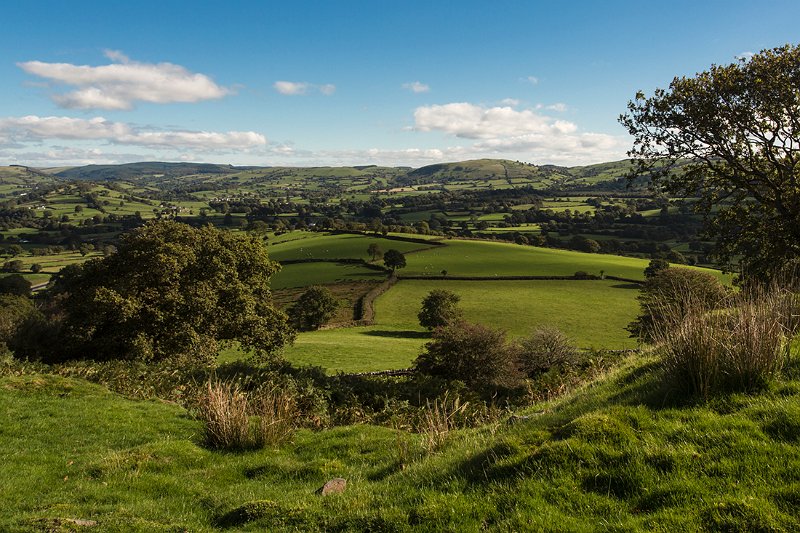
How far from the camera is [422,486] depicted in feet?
26.3

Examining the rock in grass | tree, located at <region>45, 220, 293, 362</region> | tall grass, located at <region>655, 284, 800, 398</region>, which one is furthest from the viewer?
tree, located at <region>45, 220, 293, 362</region>

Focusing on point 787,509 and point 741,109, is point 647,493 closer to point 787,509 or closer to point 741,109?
point 787,509

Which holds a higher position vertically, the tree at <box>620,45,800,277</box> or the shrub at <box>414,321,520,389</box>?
the tree at <box>620,45,800,277</box>

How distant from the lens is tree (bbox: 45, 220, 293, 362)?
27766 millimetres

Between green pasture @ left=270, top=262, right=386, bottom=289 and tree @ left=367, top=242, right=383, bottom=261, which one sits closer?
green pasture @ left=270, top=262, right=386, bottom=289

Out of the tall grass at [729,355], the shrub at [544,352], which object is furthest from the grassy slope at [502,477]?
the shrub at [544,352]

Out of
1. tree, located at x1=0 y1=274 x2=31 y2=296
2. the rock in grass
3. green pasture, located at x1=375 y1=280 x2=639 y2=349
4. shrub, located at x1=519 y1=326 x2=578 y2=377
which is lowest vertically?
tree, located at x1=0 y1=274 x2=31 y2=296

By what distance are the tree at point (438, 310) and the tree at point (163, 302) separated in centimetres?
3315

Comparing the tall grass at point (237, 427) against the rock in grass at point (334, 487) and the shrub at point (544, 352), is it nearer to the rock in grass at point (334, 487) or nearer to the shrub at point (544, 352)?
the rock in grass at point (334, 487)

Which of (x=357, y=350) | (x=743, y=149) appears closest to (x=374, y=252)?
(x=357, y=350)

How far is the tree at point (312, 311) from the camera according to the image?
231 ft

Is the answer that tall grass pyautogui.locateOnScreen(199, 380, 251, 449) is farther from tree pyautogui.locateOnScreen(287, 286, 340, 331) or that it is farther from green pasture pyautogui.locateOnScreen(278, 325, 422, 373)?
tree pyautogui.locateOnScreen(287, 286, 340, 331)

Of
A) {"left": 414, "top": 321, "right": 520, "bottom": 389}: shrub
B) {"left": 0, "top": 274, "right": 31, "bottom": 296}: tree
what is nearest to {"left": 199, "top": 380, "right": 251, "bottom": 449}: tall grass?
{"left": 414, "top": 321, "right": 520, "bottom": 389}: shrub

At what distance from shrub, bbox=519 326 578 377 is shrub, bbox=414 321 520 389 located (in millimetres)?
3220
